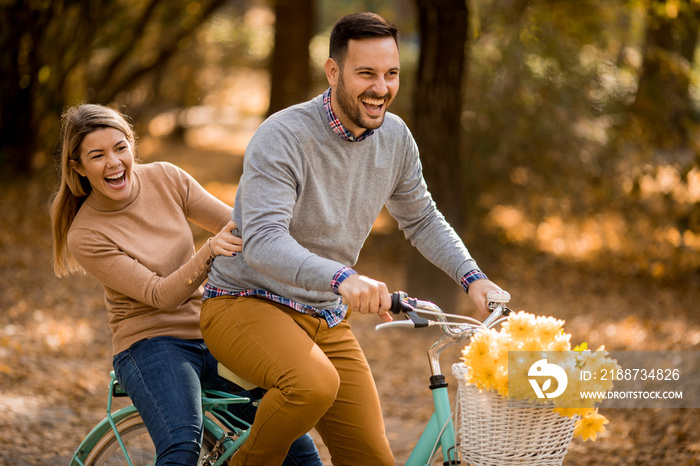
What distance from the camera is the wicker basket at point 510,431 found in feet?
7.14

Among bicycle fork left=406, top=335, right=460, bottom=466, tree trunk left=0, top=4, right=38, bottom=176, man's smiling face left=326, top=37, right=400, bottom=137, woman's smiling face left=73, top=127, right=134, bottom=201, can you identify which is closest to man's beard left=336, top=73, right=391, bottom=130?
man's smiling face left=326, top=37, right=400, bottom=137

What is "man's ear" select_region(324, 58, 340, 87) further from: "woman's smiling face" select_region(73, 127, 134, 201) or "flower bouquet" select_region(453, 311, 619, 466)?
"flower bouquet" select_region(453, 311, 619, 466)

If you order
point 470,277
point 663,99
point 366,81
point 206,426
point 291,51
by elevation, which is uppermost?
point 291,51

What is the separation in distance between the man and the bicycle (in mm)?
159

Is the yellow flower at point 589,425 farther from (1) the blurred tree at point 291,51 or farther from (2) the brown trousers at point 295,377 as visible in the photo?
(1) the blurred tree at point 291,51

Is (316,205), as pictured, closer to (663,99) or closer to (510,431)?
(510,431)

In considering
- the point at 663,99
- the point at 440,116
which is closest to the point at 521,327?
the point at 440,116

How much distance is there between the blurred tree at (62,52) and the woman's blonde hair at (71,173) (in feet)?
28.5

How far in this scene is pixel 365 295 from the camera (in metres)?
A: 2.17

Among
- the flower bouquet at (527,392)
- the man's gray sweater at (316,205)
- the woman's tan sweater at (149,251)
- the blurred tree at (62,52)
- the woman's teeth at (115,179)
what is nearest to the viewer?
the flower bouquet at (527,392)

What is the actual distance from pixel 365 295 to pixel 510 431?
569 mm

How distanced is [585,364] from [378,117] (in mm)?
1059

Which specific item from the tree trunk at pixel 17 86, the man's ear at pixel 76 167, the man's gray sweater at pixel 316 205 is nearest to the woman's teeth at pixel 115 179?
the man's ear at pixel 76 167

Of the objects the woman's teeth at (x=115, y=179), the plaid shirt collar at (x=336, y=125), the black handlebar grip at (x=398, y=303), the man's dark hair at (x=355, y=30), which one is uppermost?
the man's dark hair at (x=355, y=30)
